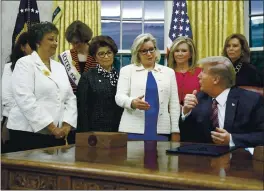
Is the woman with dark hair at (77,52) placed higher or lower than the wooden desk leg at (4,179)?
higher

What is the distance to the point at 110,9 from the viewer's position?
5512mm

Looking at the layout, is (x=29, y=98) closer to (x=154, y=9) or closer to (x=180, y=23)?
(x=180, y=23)

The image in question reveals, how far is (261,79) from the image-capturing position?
3.78 meters

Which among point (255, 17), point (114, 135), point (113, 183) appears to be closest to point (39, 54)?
point (114, 135)

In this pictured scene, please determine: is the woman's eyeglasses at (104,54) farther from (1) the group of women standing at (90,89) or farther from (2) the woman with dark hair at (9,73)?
(2) the woman with dark hair at (9,73)

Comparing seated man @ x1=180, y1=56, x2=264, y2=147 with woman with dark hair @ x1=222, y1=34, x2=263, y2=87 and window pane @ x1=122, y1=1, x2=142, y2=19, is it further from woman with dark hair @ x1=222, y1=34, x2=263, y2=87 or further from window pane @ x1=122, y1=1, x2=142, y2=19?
window pane @ x1=122, y1=1, x2=142, y2=19

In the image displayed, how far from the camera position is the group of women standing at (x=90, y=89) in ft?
9.11

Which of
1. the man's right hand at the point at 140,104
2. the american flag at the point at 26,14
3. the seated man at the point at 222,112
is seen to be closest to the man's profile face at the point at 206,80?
the seated man at the point at 222,112

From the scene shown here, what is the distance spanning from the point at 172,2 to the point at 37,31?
2.92 m

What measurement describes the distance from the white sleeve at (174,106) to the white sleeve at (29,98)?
3.00ft

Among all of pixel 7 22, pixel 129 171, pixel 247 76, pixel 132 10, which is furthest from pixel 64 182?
pixel 132 10

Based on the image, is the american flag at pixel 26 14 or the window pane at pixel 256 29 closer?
the american flag at pixel 26 14

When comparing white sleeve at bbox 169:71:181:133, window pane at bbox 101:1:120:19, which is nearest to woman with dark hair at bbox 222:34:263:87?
white sleeve at bbox 169:71:181:133

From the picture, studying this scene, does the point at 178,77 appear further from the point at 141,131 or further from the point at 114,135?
the point at 114,135
